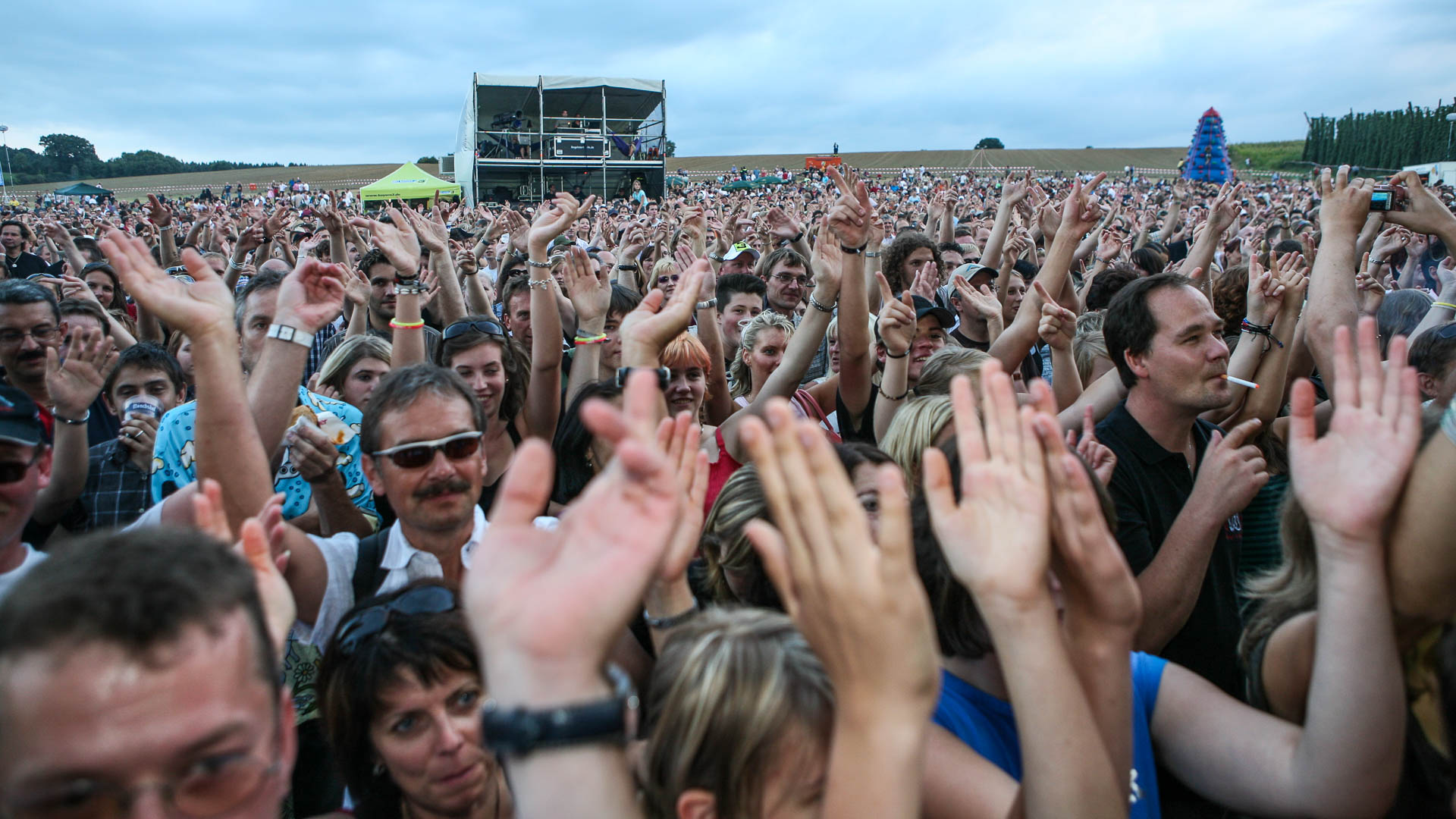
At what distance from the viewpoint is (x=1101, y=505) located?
183 cm

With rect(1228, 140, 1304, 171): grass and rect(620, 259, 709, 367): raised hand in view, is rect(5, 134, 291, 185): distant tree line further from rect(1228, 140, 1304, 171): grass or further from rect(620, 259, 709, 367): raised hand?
rect(620, 259, 709, 367): raised hand

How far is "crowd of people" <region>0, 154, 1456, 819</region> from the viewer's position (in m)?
1.10

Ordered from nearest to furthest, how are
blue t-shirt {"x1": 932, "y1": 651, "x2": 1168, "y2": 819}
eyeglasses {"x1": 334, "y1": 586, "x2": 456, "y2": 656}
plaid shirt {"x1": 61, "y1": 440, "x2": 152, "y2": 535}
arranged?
blue t-shirt {"x1": 932, "y1": 651, "x2": 1168, "y2": 819} < eyeglasses {"x1": 334, "y1": 586, "x2": 456, "y2": 656} < plaid shirt {"x1": 61, "y1": 440, "x2": 152, "y2": 535}

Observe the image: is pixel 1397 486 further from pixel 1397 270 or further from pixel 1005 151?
pixel 1005 151

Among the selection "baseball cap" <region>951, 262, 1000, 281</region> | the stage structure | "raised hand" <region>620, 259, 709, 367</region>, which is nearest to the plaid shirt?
"raised hand" <region>620, 259, 709, 367</region>

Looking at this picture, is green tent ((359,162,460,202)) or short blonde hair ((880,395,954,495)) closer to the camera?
short blonde hair ((880,395,954,495))

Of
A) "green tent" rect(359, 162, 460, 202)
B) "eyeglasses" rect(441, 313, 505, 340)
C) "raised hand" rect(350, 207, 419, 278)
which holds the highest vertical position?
"green tent" rect(359, 162, 460, 202)

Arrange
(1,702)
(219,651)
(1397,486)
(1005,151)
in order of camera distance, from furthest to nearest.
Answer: (1005,151) → (1397,486) → (219,651) → (1,702)

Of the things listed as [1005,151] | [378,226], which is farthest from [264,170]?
[378,226]

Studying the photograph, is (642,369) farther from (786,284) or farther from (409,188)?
(409,188)

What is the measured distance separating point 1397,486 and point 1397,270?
29.5 ft

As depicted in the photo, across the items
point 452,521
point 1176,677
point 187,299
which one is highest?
point 187,299

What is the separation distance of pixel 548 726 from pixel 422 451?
60.5 inches

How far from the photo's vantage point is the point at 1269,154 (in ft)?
221
